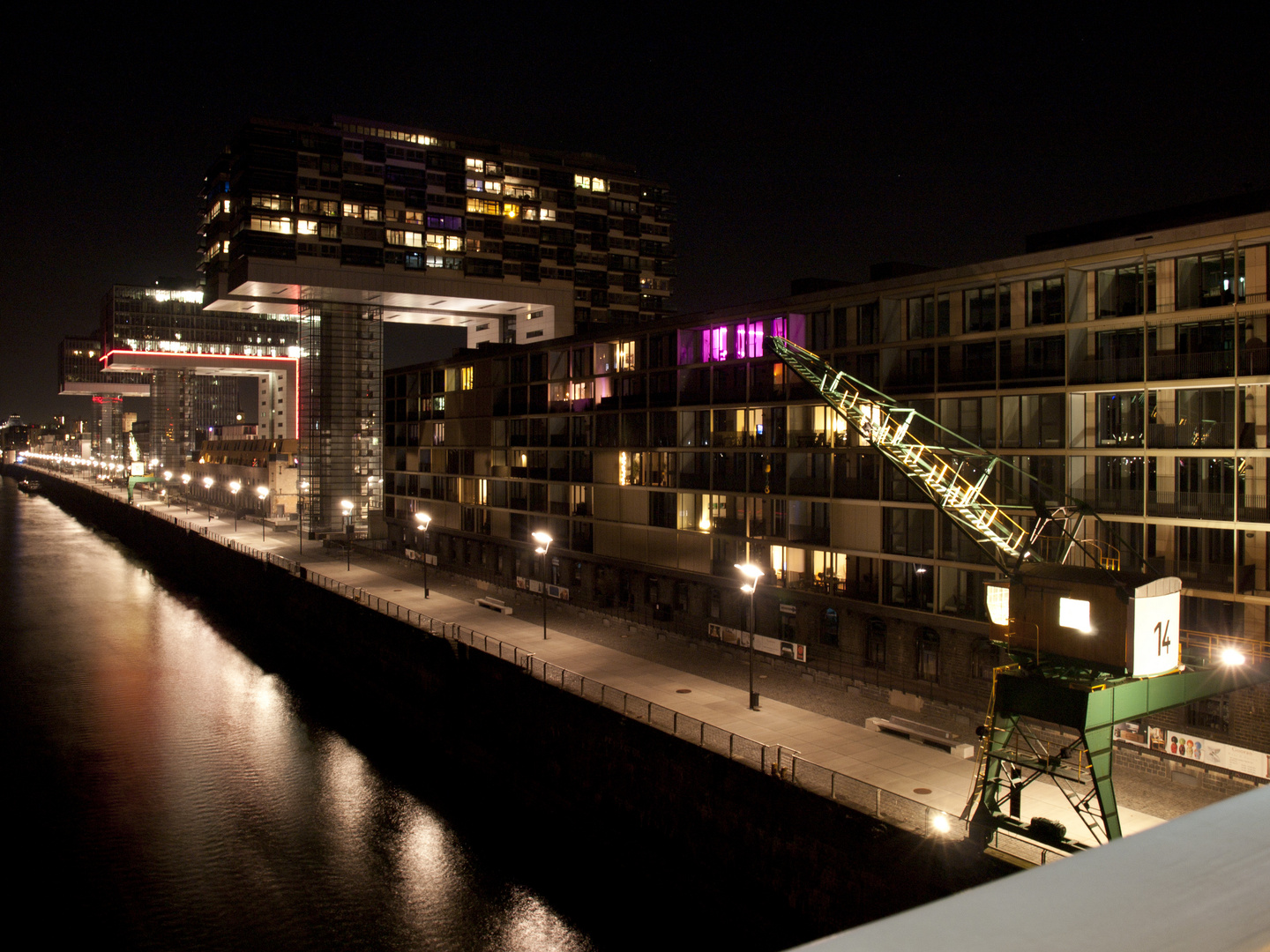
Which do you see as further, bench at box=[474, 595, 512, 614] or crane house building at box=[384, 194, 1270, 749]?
bench at box=[474, 595, 512, 614]

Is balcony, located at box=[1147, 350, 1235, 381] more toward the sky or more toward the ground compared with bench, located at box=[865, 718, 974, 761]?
more toward the sky

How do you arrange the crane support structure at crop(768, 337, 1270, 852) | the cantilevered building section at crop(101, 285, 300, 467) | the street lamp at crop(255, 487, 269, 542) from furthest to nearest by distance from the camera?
the cantilevered building section at crop(101, 285, 300, 467) → the street lamp at crop(255, 487, 269, 542) → the crane support structure at crop(768, 337, 1270, 852)

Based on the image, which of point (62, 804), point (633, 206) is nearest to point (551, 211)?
point (633, 206)

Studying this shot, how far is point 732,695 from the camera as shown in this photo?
100 ft

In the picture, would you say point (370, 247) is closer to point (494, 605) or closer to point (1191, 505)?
point (494, 605)

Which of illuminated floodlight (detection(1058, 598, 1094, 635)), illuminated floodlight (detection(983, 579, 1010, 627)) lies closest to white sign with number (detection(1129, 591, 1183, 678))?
illuminated floodlight (detection(1058, 598, 1094, 635))

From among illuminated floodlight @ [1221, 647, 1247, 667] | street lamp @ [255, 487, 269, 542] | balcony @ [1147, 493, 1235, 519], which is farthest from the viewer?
street lamp @ [255, 487, 269, 542]

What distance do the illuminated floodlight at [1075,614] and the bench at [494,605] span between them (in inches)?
1166

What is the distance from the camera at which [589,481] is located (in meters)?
50.2

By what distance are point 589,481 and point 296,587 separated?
64.0ft

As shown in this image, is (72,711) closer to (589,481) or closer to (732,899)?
(589,481)

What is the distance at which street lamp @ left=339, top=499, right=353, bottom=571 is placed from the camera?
202 feet

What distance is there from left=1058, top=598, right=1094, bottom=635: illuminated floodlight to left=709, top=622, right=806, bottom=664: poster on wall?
47.7 ft

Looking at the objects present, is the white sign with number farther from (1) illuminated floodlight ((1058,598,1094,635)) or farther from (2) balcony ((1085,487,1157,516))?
(2) balcony ((1085,487,1157,516))
